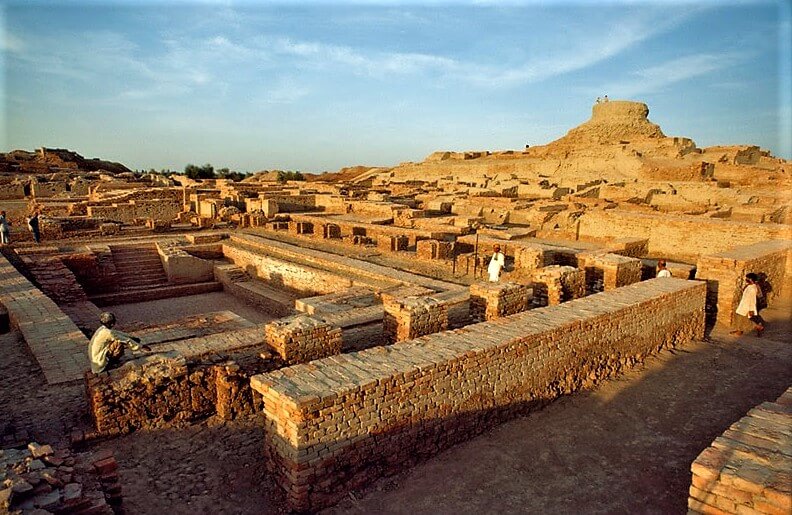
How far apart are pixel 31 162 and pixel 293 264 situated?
1544 inches

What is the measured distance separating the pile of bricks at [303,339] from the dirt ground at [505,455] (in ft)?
2.47

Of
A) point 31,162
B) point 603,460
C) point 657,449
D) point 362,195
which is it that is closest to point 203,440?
point 603,460

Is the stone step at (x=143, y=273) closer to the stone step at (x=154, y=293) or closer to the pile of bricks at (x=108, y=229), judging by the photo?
the stone step at (x=154, y=293)

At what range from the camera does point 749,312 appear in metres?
7.66

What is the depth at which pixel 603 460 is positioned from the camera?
176 inches

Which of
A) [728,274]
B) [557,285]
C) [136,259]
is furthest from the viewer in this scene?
[136,259]

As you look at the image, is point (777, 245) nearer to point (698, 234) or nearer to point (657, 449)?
point (698, 234)

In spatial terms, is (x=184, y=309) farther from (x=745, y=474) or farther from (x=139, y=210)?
(x=139, y=210)

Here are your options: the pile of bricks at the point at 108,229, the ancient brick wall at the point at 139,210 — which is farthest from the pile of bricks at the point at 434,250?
the ancient brick wall at the point at 139,210

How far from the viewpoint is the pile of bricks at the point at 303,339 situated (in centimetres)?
523

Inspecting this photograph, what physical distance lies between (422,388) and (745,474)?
7.44ft

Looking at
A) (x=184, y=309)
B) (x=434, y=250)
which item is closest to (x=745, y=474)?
(x=434, y=250)

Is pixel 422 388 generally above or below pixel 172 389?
above

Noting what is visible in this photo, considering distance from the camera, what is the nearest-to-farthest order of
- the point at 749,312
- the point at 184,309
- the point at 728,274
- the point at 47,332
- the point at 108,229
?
1. the point at 47,332
2. the point at 749,312
3. the point at 728,274
4. the point at 184,309
5. the point at 108,229
